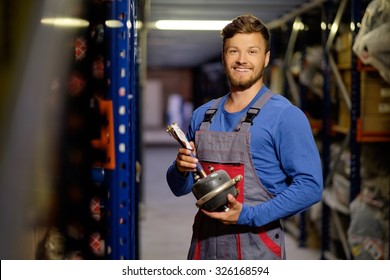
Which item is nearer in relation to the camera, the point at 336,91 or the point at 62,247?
the point at 62,247

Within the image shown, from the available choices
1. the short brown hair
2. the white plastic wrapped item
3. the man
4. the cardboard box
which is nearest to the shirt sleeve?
the man

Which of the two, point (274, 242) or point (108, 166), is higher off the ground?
point (108, 166)

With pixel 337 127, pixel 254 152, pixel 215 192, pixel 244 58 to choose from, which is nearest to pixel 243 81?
pixel 244 58

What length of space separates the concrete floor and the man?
8.07 ft

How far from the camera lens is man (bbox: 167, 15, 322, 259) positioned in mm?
1607

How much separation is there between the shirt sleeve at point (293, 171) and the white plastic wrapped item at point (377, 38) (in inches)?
67.4

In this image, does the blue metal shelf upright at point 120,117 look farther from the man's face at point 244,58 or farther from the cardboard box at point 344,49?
the cardboard box at point 344,49

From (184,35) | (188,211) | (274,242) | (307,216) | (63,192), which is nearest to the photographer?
(274,242)

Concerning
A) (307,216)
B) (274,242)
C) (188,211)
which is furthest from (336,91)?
(274,242)

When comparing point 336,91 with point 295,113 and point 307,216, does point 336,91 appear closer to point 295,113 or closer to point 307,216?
point 307,216

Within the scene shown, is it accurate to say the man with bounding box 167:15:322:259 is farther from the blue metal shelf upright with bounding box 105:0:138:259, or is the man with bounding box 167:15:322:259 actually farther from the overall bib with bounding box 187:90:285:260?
the blue metal shelf upright with bounding box 105:0:138:259

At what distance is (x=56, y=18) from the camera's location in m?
1.88

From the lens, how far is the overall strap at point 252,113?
5.31 ft
